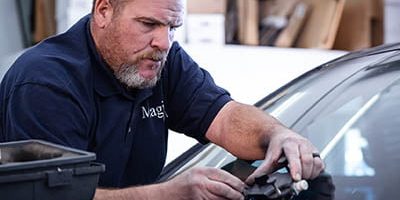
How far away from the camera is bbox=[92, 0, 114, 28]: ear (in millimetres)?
2535

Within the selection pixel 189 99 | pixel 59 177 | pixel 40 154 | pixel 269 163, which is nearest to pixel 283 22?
pixel 189 99

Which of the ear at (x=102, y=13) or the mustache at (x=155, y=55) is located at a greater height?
the ear at (x=102, y=13)

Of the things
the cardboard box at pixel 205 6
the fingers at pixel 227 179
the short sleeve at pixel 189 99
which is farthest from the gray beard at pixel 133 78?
the cardboard box at pixel 205 6

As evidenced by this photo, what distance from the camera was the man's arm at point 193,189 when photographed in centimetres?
207

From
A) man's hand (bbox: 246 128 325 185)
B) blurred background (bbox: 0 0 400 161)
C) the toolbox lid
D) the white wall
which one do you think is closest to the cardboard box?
blurred background (bbox: 0 0 400 161)

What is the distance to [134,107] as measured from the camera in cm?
260

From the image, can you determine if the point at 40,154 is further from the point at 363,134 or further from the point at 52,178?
the point at 363,134

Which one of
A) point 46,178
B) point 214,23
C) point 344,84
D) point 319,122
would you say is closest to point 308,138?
point 319,122

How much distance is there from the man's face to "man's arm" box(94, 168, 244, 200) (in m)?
0.37

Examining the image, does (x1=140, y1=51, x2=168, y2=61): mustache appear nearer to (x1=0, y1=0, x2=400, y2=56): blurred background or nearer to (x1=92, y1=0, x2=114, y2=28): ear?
(x1=92, y1=0, x2=114, y2=28): ear

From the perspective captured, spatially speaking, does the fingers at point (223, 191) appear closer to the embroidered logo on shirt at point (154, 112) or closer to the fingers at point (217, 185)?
the fingers at point (217, 185)

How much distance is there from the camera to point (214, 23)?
6.06 m

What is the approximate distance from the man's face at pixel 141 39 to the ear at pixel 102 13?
0.02 metres

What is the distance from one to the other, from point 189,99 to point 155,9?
417 mm
